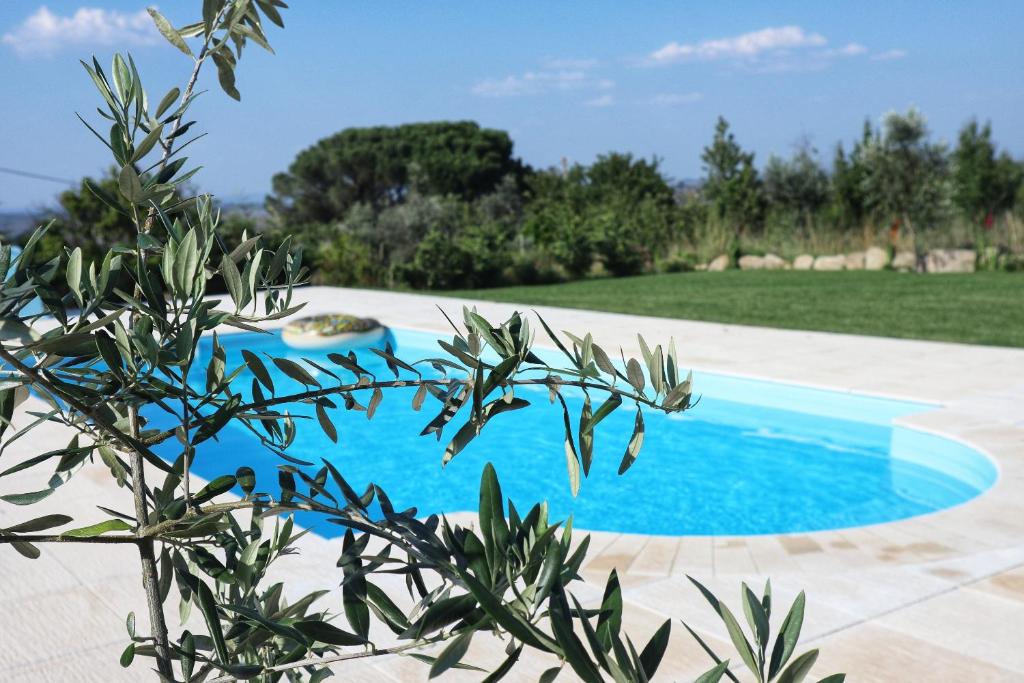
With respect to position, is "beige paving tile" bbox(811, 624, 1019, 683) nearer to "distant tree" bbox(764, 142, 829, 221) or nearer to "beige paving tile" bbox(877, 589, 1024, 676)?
"beige paving tile" bbox(877, 589, 1024, 676)

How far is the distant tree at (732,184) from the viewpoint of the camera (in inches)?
746

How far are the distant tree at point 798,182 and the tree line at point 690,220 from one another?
23 mm

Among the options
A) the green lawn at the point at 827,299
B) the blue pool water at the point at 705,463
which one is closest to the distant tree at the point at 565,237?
the green lawn at the point at 827,299

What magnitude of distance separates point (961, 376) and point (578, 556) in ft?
21.3

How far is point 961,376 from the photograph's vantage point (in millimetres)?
6586

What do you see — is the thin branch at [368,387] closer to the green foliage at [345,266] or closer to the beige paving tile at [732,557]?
the beige paving tile at [732,557]

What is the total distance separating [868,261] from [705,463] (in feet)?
36.9

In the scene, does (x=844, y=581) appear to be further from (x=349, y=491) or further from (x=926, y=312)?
(x=926, y=312)

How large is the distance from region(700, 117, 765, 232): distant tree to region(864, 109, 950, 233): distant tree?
2.85 metres

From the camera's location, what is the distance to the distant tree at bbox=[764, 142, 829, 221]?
19.6 metres

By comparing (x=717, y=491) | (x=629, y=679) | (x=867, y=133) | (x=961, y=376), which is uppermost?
(x=867, y=133)

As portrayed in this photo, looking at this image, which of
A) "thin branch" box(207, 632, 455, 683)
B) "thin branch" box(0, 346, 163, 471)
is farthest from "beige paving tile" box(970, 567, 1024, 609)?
"thin branch" box(0, 346, 163, 471)

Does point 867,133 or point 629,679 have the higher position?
point 867,133

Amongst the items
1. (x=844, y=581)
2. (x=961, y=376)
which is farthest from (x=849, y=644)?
(x=961, y=376)
